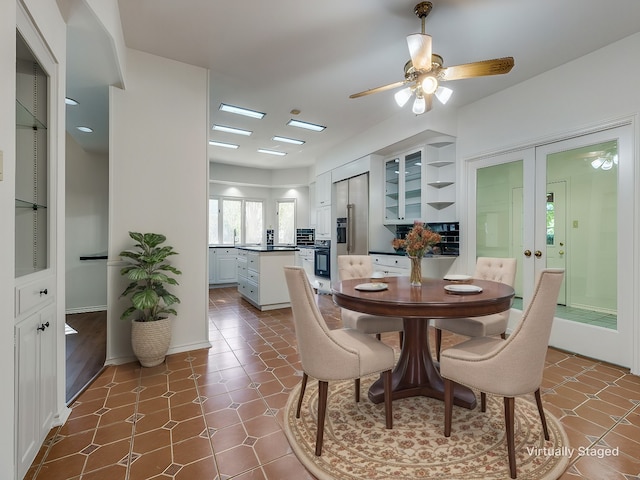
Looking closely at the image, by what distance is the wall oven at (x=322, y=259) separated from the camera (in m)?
6.10

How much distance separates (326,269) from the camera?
6133mm

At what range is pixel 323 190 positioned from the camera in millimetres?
6508

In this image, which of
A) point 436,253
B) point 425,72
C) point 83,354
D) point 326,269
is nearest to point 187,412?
point 83,354

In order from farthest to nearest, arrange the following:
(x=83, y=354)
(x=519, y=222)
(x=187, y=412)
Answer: (x=519, y=222), (x=83, y=354), (x=187, y=412)

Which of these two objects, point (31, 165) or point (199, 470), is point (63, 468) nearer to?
point (199, 470)

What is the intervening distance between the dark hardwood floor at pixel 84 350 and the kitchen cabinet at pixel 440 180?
4.14m

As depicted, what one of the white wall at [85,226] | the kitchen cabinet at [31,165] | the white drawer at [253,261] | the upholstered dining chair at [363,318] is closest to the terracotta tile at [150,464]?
the kitchen cabinet at [31,165]

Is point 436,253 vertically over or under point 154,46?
under

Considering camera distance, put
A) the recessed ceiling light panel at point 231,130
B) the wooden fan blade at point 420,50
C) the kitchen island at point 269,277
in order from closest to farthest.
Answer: the wooden fan blade at point 420,50
the kitchen island at point 269,277
the recessed ceiling light panel at point 231,130

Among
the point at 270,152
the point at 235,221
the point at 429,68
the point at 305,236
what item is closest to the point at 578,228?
the point at 429,68

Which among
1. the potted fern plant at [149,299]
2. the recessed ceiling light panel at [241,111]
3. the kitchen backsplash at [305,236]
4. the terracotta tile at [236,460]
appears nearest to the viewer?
the terracotta tile at [236,460]

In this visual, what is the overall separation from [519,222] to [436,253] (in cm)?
107

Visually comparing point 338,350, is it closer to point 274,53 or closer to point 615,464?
point 615,464

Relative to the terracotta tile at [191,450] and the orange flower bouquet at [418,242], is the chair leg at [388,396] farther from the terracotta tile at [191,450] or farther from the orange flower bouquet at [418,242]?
the terracotta tile at [191,450]
